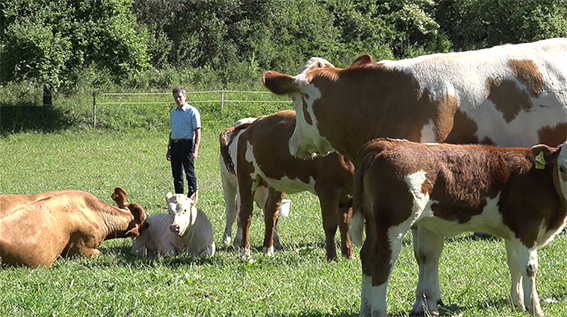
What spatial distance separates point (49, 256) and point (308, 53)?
31708mm

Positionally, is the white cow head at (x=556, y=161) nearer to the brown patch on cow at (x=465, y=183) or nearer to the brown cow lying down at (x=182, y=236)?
the brown patch on cow at (x=465, y=183)

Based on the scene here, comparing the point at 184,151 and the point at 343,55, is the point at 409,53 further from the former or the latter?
the point at 184,151

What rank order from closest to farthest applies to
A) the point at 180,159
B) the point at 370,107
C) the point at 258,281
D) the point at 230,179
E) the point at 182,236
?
the point at 370,107, the point at 258,281, the point at 182,236, the point at 230,179, the point at 180,159

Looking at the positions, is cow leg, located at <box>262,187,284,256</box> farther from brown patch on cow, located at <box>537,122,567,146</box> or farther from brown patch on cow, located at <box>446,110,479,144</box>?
brown patch on cow, located at <box>537,122,567,146</box>

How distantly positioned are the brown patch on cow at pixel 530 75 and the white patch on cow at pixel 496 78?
0.04 metres

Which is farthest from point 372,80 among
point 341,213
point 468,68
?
point 341,213

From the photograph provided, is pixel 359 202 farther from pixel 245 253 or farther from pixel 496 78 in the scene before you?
pixel 245 253

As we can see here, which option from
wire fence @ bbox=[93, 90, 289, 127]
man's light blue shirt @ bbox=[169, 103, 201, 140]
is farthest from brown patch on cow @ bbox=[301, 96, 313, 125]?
wire fence @ bbox=[93, 90, 289, 127]

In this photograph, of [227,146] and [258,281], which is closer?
[258,281]

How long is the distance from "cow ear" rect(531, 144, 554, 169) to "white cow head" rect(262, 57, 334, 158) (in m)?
2.00

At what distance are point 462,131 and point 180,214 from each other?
4777 mm

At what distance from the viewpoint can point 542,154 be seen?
5059mm

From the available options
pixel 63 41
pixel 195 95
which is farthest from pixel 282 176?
pixel 195 95

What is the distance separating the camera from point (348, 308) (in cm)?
570
